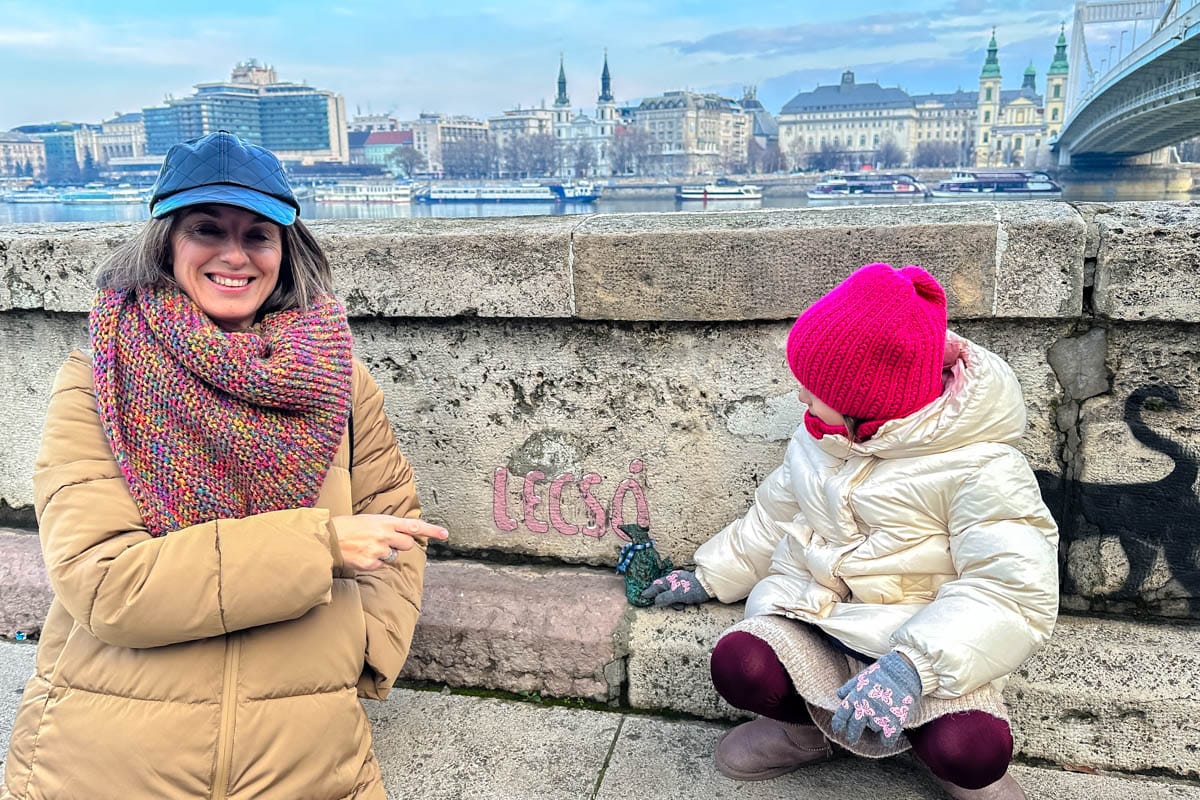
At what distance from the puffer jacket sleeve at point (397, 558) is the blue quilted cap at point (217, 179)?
450 mm

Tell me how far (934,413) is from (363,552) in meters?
1.05

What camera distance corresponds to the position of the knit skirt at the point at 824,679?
165 centimetres

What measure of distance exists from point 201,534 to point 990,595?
1.34 m

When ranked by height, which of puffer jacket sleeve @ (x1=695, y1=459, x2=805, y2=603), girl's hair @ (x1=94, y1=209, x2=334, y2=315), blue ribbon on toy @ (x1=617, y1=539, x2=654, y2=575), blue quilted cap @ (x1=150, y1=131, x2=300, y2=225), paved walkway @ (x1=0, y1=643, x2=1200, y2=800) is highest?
blue quilted cap @ (x1=150, y1=131, x2=300, y2=225)

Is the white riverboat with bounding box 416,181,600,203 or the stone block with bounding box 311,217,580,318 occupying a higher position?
the white riverboat with bounding box 416,181,600,203

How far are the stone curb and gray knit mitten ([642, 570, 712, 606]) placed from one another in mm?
33

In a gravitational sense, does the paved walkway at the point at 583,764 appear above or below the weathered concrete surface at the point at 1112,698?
below

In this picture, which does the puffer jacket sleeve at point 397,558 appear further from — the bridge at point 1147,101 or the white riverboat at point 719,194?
the white riverboat at point 719,194

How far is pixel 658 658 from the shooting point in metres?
2.22

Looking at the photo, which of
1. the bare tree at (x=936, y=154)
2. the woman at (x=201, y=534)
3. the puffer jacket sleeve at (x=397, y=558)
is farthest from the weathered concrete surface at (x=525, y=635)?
the bare tree at (x=936, y=154)

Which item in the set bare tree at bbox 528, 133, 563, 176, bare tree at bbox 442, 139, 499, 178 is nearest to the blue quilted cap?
bare tree at bbox 442, 139, 499, 178

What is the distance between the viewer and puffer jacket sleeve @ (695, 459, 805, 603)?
2.03 meters

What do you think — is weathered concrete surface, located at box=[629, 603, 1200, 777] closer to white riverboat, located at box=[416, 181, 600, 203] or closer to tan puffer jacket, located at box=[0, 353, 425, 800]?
tan puffer jacket, located at box=[0, 353, 425, 800]

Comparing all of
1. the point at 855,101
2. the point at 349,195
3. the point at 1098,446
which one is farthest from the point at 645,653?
the point at 855,101
